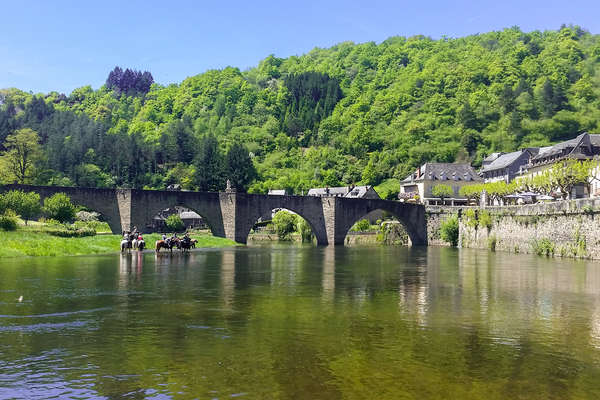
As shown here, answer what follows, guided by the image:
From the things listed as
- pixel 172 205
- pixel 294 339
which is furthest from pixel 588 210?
pixel 172 205

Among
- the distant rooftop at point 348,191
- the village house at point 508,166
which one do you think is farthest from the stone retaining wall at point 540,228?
the distant rooftop at point 348,191

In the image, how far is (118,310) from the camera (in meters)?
18.8

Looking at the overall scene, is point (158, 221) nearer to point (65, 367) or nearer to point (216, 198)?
point (216, 198)

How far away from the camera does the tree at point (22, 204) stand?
179 ft

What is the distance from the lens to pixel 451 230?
80.4 metres

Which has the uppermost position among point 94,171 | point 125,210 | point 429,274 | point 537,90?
point 537,90

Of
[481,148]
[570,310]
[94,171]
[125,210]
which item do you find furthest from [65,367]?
[481,148]

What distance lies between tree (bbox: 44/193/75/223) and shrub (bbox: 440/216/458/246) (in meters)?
46.0

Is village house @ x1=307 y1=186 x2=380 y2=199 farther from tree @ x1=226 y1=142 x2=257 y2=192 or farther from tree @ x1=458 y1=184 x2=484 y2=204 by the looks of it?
tree @ x1=458 y1=184 x2=484 y2=204

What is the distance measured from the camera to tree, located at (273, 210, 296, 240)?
102 metres

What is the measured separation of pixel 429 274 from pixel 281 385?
79.2 feet

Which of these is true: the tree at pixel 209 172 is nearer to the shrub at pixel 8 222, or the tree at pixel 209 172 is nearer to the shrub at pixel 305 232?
the shrub at pixel 305 232

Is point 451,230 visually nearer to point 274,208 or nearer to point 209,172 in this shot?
point 274,208

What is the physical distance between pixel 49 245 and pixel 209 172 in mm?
76944
